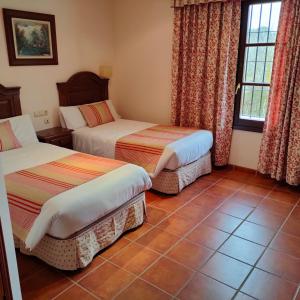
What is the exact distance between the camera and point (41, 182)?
236 centimetres

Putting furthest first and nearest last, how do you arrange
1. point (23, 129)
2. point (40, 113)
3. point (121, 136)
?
point (40, 113) → point (121, 136) → point (23, 129)

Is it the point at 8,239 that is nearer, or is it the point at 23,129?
the point at 8,239

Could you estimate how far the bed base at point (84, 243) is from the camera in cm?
212

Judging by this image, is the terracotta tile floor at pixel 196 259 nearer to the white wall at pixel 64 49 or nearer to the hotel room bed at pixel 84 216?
the hotel room bed at pixel 84 216

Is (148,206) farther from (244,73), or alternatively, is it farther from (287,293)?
(244,73)

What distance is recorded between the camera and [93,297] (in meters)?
1.95

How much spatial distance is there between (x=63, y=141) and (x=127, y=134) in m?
0.84

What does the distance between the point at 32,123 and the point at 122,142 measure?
1.28 meters

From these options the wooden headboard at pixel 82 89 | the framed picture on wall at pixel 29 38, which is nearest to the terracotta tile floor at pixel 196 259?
the wooden headboard at pixel 82 89

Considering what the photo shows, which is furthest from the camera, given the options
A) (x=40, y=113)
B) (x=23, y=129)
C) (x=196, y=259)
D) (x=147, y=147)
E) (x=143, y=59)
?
(x=143, y=59)

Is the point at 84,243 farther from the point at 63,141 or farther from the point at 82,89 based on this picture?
the point at 82,89

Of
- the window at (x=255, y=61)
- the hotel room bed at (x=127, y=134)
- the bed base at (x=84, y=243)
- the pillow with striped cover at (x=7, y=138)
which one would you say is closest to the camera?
the bed base at (x=84, y=243)

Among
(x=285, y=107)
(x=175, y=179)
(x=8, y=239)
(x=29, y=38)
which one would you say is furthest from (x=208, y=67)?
(x=8, y=239)

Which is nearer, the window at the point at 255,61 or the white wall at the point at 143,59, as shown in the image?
the window at the point at 255,61
